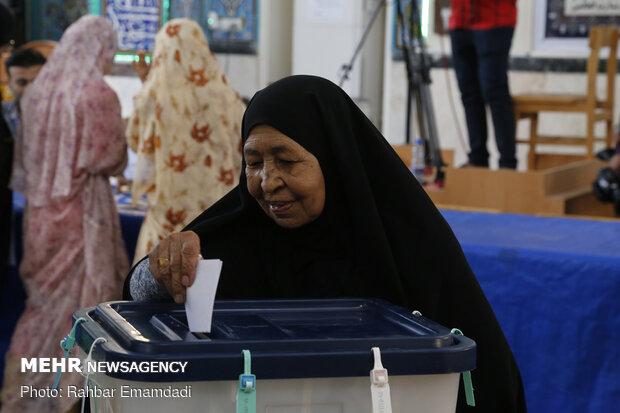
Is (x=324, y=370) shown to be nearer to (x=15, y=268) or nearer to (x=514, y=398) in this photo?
(x=514, y=398)

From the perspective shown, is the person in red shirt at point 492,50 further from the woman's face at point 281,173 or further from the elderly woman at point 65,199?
the woman's face at point 281,173

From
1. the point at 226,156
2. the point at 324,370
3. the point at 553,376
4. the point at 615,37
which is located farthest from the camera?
the point at 615,37

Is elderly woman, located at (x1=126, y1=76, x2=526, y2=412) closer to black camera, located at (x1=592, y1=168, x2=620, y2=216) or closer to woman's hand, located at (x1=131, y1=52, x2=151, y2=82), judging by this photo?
woman's hand, located at (x1=131, y1=52, x2=151, y2=82)

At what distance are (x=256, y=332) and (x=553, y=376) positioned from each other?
1624 mm

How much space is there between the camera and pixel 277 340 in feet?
2.92

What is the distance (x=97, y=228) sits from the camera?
3.42 metres

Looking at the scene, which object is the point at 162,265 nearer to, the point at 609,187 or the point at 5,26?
the point at 5,26

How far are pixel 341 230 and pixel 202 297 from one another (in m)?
0.45

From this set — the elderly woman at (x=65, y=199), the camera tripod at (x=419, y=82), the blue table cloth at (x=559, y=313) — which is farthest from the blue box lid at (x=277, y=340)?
the camera tripod at (x=419, y=82)

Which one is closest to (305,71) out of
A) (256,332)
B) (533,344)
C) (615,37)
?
(615,37)

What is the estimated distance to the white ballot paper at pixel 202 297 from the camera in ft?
3.27

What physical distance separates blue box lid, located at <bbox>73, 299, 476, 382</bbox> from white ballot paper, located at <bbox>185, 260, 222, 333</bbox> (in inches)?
0.5

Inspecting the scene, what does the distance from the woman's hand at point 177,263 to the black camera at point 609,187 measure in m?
2.83

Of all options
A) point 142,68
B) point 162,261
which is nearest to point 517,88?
point 142,68
